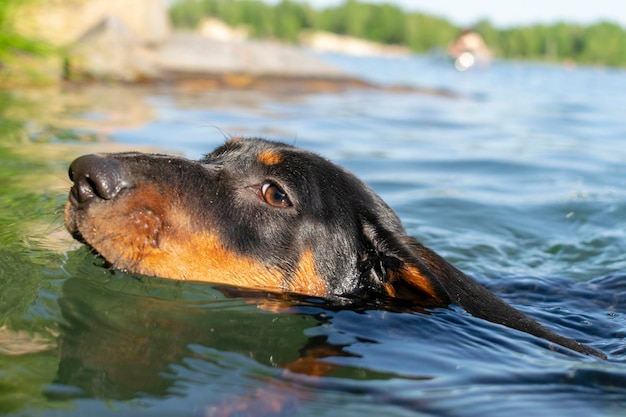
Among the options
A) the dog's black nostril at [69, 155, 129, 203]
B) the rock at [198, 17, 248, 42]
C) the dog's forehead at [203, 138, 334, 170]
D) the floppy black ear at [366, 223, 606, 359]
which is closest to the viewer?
the dog's black nostril at [69, 155, 129, 203]

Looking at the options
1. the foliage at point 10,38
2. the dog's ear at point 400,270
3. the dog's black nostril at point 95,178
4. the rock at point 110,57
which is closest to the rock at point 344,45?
the rock at point 110,57

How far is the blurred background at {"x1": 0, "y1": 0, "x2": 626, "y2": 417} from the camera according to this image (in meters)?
3.43

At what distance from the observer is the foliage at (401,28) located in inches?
4365

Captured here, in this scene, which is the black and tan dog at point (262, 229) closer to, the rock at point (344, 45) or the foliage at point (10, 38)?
the foliage at point (10, 38)

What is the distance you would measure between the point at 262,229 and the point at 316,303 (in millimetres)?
521

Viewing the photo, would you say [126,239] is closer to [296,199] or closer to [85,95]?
[296,199]

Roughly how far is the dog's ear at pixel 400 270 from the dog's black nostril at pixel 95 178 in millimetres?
1565

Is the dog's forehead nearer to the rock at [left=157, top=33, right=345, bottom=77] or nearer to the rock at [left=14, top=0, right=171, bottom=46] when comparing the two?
the rock at [left=14, top=0, right=171, bottom=46]

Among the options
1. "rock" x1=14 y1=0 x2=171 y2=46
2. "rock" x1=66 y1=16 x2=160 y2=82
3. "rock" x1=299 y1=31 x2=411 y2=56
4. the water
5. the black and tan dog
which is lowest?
the water

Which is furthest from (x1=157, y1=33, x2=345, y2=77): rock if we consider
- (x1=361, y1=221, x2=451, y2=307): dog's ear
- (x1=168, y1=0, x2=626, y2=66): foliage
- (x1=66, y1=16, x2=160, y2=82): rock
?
(x1=168, y1=0, x2=626, y2=66): foliage

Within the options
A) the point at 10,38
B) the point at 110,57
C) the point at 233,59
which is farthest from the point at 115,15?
the point at 10,38

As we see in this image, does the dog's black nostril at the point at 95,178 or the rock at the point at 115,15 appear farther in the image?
the rock at the point at 115,15

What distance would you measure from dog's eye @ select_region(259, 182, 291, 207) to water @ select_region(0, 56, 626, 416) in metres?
0.58

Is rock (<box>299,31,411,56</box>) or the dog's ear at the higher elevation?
rock (<box>299,31,411,56</box>)
